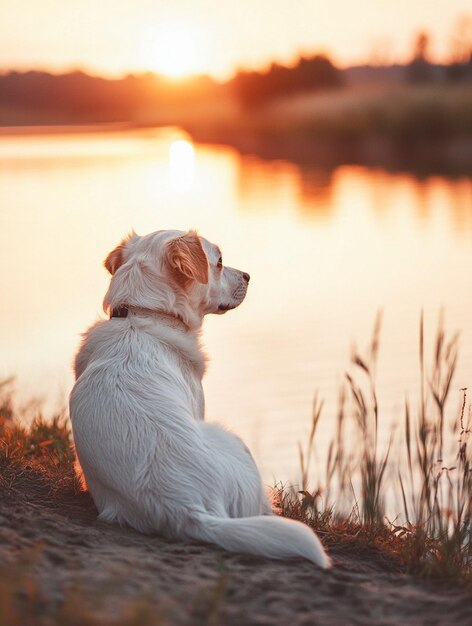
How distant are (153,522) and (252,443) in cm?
392

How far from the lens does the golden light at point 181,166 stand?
99.9ft

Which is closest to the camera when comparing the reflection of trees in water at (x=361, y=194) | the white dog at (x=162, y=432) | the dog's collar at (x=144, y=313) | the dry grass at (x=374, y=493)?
the white dog at (x=162, y=432)

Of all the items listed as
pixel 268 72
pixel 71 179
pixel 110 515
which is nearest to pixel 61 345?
pixel 110 515

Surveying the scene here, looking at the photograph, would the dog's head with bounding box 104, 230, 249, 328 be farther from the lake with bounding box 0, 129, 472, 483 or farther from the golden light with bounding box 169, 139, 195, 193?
the golden light with bounding box 169, 139, 195, 193

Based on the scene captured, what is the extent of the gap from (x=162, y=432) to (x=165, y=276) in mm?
1270

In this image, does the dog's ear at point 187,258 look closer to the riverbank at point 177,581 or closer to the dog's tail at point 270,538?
the riverbank at point 177,581

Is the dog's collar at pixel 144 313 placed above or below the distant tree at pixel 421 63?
below

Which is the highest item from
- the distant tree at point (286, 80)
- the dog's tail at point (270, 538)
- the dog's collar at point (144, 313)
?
the distant tree at point (286, 80)

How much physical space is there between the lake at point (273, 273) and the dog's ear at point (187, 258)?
2.94 feet

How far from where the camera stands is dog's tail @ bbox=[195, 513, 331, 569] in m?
3.97

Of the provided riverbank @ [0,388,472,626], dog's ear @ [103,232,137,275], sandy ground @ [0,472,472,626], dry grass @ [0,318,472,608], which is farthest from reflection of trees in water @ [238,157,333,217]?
sandy ground @ [0,472,472,626]

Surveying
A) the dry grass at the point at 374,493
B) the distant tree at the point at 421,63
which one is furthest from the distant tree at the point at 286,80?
the dry grass at the point at 374,493

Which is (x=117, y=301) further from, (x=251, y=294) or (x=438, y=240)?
(x=438, y=240)

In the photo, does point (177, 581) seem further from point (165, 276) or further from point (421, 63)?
point (421, 63)
